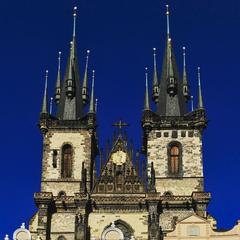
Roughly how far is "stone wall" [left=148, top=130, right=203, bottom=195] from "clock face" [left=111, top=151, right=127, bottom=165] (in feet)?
6.54

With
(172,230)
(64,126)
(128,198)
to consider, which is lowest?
(172,230)

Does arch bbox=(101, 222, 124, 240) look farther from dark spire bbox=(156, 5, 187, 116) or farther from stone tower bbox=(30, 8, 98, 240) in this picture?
dark spire bbox=(156, 5, 187, 116)

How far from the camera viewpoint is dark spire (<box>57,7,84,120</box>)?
5156 cm

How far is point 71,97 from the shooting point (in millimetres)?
52438

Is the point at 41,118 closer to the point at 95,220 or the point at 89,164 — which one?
the point at 89,164

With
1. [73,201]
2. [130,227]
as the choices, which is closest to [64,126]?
[73,201]

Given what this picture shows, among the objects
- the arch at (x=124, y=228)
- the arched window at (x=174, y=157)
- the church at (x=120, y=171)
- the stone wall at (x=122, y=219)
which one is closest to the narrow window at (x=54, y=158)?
the church at (x=120, y=171)

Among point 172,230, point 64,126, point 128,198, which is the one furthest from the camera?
point 64,126

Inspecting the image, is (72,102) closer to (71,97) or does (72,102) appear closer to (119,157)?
(71,97)

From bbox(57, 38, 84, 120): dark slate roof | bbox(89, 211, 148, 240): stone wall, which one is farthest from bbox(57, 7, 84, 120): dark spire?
bbox(89, 211, 148, 240): stone wall

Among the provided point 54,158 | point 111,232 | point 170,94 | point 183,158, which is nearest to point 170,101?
point 170,94

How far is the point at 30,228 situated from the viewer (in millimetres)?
49281

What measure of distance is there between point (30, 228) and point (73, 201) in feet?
14.7

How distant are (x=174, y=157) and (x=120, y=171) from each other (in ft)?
13.3
